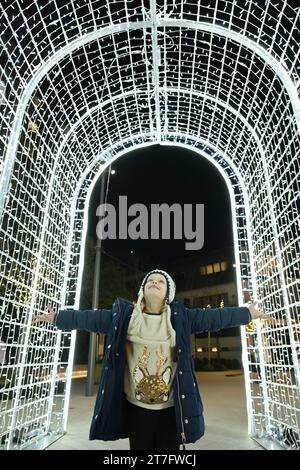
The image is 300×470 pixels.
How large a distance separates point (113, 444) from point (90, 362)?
190 inches

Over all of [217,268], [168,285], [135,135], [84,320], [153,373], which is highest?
[217,268]

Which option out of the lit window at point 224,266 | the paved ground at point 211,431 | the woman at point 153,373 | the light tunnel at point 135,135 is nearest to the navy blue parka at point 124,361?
the woman at point 153,373

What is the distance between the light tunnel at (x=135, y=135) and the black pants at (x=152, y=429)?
113 cm

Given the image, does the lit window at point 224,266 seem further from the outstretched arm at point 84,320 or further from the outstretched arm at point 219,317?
the outstretched arm at point 84,320

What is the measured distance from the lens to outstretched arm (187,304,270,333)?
220 cm

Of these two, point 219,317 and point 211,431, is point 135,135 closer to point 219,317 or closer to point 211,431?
point 219,317

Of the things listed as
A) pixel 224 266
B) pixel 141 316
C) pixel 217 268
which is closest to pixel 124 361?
pixel 141 316

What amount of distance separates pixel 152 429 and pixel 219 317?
71 cm

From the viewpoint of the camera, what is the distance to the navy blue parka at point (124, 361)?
1.99 metres

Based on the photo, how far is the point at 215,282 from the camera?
2858cm

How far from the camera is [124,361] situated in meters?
2.09

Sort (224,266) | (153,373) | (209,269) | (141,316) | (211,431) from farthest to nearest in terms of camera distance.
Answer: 1. (209,269)
2. (224,266)
3. (211,431)
4. (141,316)
5. (153,373)

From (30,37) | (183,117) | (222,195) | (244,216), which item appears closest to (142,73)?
(183,117)
